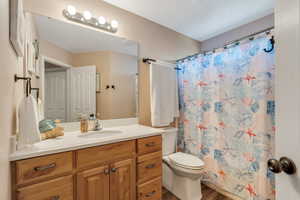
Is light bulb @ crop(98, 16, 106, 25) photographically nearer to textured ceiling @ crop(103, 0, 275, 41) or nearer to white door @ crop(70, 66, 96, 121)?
textured ceiling @ crop(103, 0, 275, 41)

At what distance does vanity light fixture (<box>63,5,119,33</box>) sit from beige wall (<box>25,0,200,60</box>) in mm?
54

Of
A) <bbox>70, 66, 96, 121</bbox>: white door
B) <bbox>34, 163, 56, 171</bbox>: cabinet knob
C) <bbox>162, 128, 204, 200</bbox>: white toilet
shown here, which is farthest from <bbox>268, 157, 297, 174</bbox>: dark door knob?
<bbox>70, 66, 96, 121</bbox>: white door

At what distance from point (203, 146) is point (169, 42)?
1.68 metres

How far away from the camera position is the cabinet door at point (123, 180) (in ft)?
4.05

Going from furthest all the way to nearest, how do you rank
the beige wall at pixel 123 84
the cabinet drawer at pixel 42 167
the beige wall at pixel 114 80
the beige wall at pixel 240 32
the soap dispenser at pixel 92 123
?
the beige wall at pixel 240 32, the beige wall at pixel 123 84, the beige wall at pixel 114 80, the soap dispenser at pixel 92 123, the cabinet drawer at pixel 42 167

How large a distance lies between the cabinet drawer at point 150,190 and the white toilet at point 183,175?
12.5 inches

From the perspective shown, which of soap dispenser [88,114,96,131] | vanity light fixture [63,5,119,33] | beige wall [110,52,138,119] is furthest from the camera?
beige wall [110,52,138,119]

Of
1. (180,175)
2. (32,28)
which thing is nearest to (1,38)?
(32,28)

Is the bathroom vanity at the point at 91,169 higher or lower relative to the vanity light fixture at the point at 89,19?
A: lower

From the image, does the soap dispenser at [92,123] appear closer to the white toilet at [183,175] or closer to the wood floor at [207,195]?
the white toilet at [183,175]

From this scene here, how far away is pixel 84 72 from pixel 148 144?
3.50 feet

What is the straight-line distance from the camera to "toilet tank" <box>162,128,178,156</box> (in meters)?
2.05

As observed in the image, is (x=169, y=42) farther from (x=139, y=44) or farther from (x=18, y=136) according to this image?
(x=18, y=136)

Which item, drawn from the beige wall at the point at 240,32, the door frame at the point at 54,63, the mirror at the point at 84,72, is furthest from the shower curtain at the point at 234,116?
the door frame at the point at 54,63
